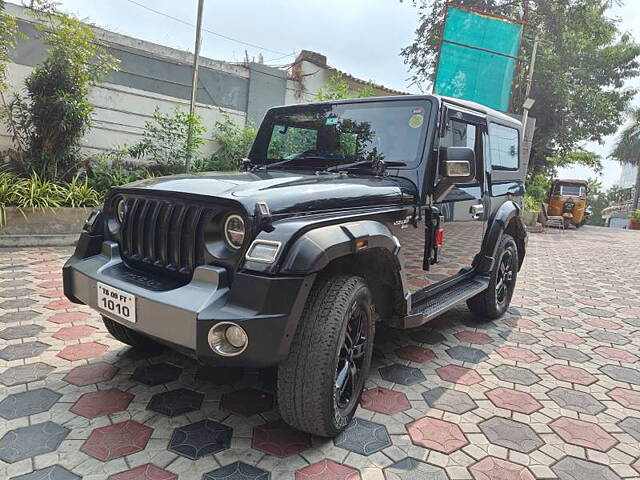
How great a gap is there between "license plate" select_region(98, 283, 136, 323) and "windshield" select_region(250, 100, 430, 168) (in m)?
1.50

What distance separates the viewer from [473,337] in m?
3.70

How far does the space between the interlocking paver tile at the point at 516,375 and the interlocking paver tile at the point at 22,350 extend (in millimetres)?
3055

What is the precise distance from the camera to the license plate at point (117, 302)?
A: 1940 mm

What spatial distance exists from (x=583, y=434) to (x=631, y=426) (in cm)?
36

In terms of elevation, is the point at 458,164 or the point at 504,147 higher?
the point at 504,147

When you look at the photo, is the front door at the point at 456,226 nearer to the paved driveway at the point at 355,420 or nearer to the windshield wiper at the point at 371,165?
the windshield wiper at the point at 371,165

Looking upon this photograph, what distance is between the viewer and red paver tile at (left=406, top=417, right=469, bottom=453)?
84.7 inches

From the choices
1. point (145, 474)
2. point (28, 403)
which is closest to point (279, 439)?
point (145, 474)

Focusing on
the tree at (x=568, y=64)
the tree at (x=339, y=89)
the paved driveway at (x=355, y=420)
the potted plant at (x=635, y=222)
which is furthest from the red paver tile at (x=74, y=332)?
the potted plant at (x=635, y=222)

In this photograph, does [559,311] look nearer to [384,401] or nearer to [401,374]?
[401,374]

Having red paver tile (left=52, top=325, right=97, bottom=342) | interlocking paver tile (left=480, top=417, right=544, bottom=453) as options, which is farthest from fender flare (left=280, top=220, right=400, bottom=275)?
red paver tile (left=52, top=325, right=97, bottom=342)

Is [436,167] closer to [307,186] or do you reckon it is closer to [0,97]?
[307,186]

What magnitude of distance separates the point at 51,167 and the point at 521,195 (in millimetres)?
6320

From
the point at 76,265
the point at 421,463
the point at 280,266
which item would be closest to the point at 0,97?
the point at 76,265
